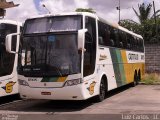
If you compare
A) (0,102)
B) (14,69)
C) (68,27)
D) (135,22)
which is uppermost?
(135,22)

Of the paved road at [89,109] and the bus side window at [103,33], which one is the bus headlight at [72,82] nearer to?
the paved road at [89,109]

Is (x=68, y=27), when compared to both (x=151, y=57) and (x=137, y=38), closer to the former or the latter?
(x=137, y=38)

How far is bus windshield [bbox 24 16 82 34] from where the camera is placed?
13125 millimetres

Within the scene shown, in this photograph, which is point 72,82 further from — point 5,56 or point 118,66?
point 118,66

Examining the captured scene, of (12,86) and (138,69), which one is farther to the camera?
(138,69)

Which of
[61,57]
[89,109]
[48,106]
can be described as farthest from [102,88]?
[61,57]

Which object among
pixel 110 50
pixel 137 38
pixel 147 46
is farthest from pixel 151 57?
pixel 110 50

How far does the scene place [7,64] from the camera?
1484cm

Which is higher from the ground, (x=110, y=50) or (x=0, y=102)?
(x=110, y=50)

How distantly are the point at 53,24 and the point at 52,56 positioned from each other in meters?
1.24

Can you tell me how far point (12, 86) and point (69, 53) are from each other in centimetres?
344

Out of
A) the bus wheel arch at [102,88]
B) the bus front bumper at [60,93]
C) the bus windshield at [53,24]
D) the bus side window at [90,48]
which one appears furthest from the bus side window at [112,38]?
the bus front bumper at [60,93]

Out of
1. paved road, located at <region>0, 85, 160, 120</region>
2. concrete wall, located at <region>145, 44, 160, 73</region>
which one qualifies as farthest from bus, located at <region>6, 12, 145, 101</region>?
concrete wall, located at <region>145, 44, 160, 73</region>

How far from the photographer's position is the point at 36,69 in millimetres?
12906
